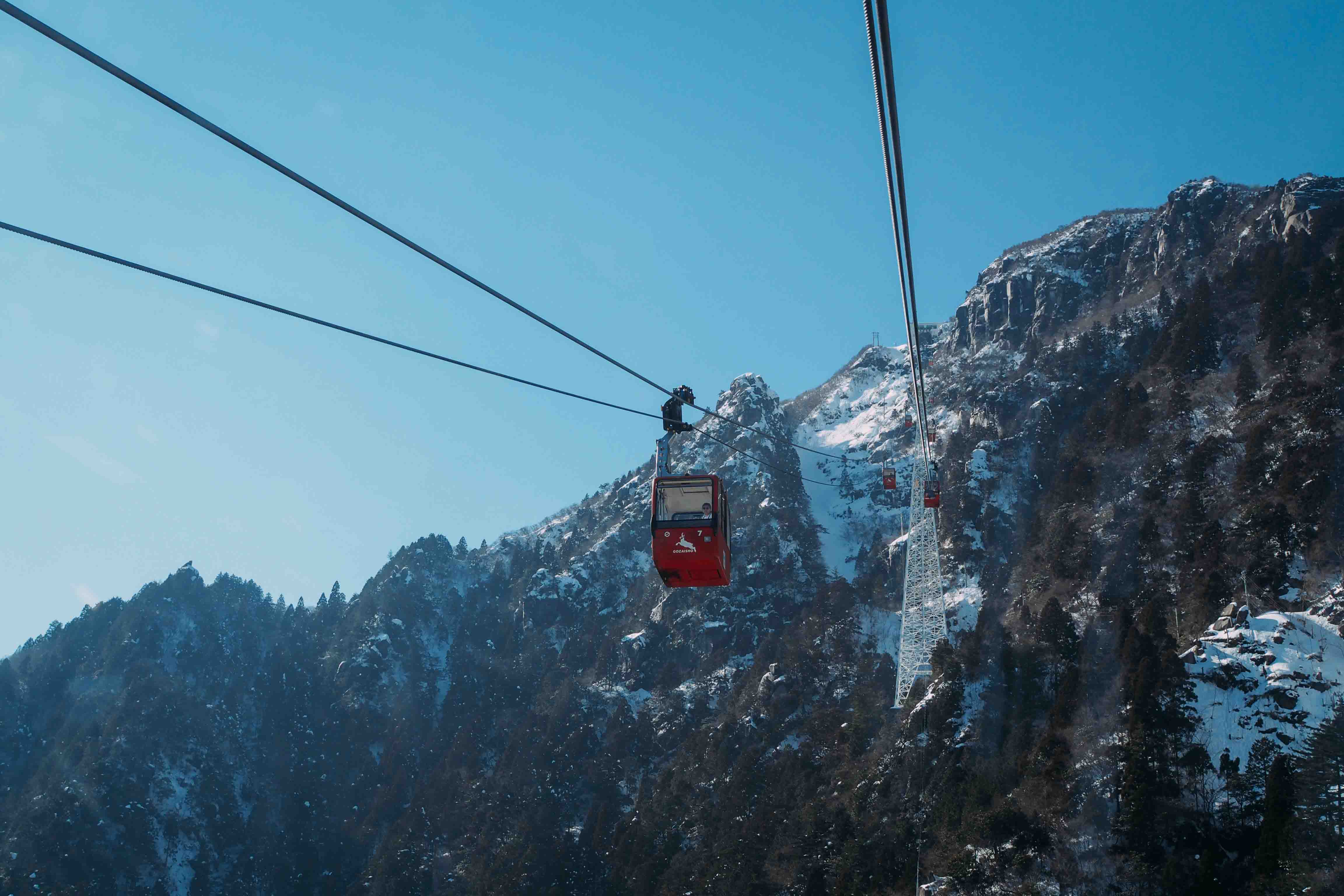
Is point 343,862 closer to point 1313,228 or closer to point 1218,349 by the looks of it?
point 1218,349

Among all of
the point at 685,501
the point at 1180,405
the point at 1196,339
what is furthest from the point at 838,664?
the point at 685,501

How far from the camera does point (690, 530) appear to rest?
2166cm

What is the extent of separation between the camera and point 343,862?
13575 centimetres

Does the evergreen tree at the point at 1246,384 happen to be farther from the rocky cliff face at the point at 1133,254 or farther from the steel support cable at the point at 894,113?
the steel support cable at the point at 894,113

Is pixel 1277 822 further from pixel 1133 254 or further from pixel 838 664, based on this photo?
pixel 1133 254

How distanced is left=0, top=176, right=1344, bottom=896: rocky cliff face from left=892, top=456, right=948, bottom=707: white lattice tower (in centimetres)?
483

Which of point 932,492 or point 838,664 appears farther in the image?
point 838,664

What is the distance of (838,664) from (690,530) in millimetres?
99022

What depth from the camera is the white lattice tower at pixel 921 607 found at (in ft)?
308

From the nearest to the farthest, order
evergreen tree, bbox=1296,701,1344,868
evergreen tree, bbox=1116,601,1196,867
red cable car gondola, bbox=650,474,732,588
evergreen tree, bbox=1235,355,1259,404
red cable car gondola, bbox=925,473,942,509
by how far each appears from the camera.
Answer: red cable car gondola, bbox=650,474,732,588 < evergreen tree, bbox=1296,701,1344,868 < evergreen tree, bbox=1116,601,1196,867 < red cable car gondola, bbox=925,473,942,509 < evergreen tree, bbox=1235,355,1259,404

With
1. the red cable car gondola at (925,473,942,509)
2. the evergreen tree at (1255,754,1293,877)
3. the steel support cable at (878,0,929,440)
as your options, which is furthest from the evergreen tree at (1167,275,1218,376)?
the steel support cable at (878,0,929,440)

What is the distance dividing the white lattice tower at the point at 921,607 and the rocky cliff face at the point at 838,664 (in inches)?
190

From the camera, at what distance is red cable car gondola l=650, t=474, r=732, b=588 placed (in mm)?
21547

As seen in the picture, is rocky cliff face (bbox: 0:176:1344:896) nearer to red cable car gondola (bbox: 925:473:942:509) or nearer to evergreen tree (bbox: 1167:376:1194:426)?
evergreen tree (bbox: 1167:376:1194:426)
